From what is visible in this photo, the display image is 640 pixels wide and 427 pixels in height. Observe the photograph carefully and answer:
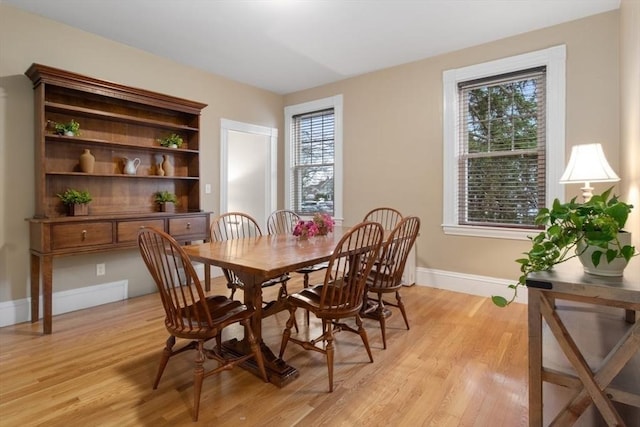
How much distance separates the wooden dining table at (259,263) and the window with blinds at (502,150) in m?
2.01

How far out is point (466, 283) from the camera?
3.67m

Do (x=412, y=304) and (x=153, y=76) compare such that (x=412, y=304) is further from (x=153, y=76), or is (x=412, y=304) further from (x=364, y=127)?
(x=153, y=76)

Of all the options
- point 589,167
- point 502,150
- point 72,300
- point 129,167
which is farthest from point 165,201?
point 589,167

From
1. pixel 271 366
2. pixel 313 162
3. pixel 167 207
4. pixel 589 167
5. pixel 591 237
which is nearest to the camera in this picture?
pixel 591 237

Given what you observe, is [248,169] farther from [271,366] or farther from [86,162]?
[271,366]

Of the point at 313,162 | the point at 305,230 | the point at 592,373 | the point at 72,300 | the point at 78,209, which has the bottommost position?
the point at 72,300

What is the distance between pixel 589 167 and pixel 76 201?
4.01 metres

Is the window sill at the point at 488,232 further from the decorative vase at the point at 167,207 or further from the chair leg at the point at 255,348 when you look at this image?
the decorative vase at the point at 167,207

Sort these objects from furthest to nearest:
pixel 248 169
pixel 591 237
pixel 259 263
Result: pixel 248 169
pixel 259 263
pixel 591 237

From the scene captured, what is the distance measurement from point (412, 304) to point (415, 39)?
259 centimetres

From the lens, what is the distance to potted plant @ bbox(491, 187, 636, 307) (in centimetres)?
110

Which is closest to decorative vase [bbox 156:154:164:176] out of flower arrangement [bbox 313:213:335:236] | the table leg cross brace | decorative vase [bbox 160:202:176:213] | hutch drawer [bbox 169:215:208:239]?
decorative vase [bbox 160:202:176:213]

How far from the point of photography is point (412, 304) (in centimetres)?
330

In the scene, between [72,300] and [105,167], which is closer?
[72,300]
